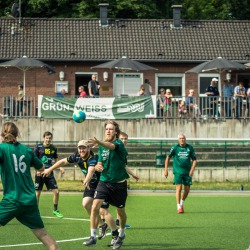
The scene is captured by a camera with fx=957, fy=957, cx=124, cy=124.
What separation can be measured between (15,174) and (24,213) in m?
0.53

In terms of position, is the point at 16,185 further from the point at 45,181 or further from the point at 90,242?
the point at 45,181

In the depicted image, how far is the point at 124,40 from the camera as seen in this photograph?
49250 mm

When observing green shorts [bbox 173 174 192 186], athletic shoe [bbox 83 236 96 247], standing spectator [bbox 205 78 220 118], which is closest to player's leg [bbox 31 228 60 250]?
athletic shoe [bbox 83 236 96 247]

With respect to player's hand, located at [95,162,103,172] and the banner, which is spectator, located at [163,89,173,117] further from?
player's hand, located at [95,162,103,172]

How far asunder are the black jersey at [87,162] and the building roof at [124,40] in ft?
97.2

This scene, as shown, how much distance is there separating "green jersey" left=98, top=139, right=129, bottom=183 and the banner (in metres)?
22.6

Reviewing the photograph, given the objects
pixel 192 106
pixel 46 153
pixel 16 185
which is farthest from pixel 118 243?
pixel 192 106

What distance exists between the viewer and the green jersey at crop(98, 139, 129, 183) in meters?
16.1

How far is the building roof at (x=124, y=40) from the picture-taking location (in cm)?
4766

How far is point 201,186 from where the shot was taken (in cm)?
3462

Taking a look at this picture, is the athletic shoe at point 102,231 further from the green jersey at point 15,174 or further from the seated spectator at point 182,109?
the seated spectator at point 182,109

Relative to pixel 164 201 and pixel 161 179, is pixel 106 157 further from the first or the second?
pixel 161 179

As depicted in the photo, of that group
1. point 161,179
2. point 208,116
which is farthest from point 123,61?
point 161,179

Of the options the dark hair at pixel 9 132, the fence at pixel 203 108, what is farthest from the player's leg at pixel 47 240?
the fence at pixel 203 108
